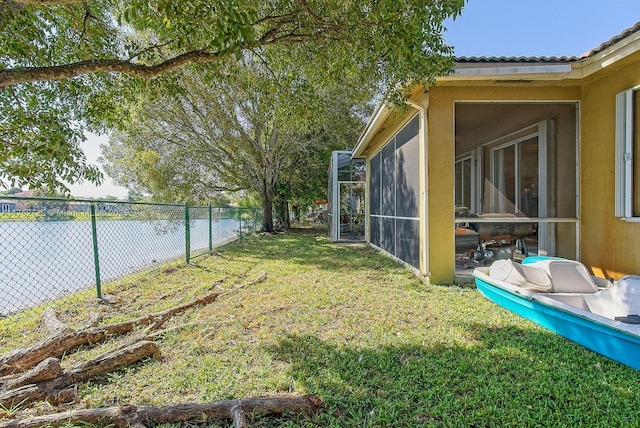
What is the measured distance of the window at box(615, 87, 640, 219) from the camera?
4.01 meters

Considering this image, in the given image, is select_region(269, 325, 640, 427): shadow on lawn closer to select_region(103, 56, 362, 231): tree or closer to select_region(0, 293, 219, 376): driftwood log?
select_region(0, 293, 219, 376): driftwood log

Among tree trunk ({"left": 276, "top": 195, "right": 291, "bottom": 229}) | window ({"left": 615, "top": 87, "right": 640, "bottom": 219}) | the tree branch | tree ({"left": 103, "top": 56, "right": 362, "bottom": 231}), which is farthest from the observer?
tree trunk ({"left": 276, "top": 195, "right": 291, "bottom": 229})

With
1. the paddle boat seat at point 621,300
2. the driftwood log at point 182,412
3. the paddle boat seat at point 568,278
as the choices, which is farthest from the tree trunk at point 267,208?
the driftwood log at point 182,412

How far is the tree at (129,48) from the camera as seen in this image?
2641 mm

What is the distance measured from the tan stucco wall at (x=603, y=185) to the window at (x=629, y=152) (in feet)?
0.46

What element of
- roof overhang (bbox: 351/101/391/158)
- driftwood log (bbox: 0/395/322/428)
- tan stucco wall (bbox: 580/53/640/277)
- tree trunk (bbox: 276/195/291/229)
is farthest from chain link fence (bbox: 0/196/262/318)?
tree trunk (bbox: 276/195/291/229)

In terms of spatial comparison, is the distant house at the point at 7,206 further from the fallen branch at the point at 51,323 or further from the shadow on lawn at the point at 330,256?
the shadow on lawn at the point at 330,256

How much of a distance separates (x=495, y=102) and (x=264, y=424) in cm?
546

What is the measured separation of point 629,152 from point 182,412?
554 cm

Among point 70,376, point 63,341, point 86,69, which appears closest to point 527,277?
point 70,376

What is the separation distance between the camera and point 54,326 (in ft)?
10.5

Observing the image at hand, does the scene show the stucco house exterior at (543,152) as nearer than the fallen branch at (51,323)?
No

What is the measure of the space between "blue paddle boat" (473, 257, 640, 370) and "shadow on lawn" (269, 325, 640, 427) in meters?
0.14

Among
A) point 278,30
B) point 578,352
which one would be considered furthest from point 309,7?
point 578,352
